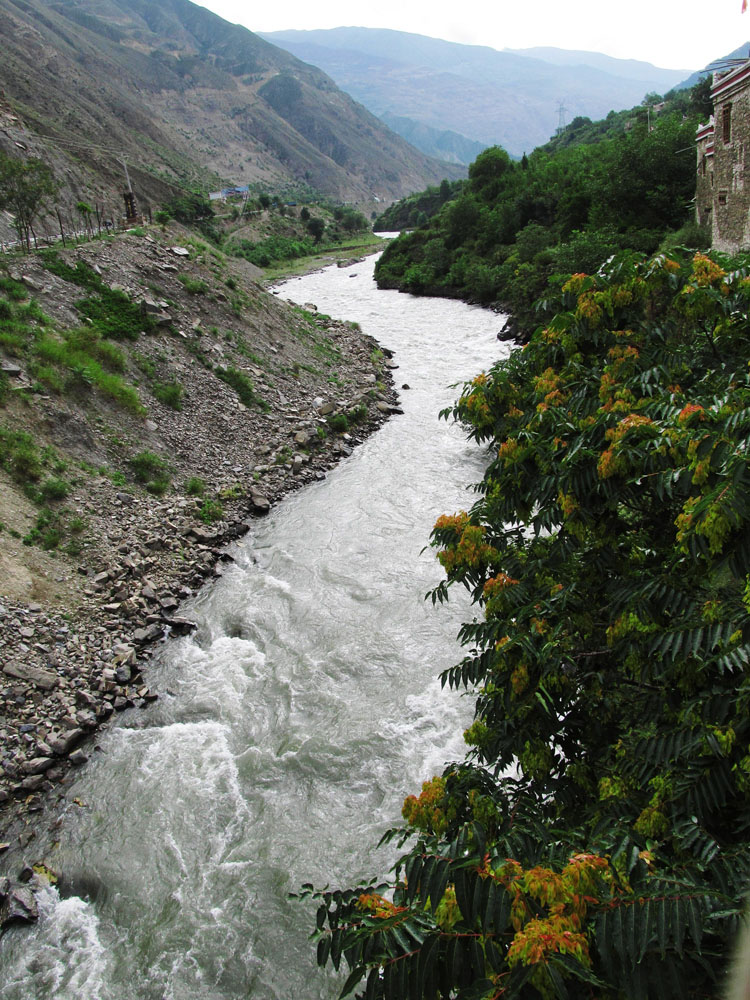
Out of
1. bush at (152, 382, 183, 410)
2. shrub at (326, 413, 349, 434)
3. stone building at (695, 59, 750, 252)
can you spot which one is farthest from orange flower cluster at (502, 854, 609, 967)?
stone building at (695, 59, 750, 252)

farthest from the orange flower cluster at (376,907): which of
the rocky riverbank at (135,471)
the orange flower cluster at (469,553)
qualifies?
the rocky riverbank at (135,471)

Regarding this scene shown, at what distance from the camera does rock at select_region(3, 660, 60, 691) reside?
969 centimetres

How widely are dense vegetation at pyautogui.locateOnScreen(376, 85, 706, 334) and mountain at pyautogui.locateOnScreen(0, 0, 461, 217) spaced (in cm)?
2916

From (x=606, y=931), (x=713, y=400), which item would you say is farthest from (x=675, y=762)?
(x=713, y=400)

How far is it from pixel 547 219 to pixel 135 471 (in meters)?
47.0

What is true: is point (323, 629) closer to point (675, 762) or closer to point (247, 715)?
point (247, 715)

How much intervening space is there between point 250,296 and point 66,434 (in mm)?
14025

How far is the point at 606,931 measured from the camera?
2.31 m

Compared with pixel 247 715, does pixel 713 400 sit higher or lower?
higher

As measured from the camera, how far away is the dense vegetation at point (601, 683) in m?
2.41

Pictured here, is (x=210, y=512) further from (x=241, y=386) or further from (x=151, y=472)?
(x=241, y=386)

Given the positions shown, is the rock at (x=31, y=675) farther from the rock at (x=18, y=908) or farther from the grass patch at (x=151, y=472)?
the grass patch at (x=151, y=472)

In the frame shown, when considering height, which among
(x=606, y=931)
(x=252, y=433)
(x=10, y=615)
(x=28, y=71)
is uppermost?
(x=28, y=71)

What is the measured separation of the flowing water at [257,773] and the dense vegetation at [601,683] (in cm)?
386
